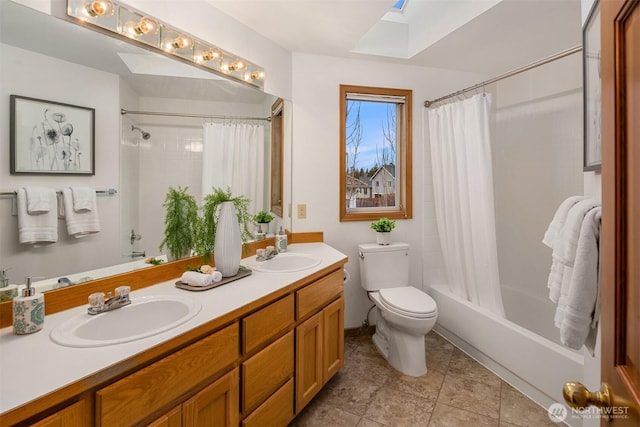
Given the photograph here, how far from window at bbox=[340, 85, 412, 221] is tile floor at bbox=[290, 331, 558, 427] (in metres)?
1.20

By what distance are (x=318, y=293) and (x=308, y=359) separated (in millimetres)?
359

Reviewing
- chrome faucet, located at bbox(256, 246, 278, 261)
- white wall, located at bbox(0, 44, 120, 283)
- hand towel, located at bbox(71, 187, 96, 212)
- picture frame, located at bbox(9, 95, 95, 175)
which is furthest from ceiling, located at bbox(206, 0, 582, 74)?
chrome faucet, located at bbox(256, 246, 278, 261)

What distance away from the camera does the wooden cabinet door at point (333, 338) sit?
5.96 feet

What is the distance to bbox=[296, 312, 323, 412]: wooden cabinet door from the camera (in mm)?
1578

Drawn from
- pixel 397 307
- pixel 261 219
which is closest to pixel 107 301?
pixel 261 219

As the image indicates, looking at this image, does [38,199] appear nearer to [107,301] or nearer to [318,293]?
[107,301]

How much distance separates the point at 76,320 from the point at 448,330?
2517 mm

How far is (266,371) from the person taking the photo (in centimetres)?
136

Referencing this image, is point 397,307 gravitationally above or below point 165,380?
below

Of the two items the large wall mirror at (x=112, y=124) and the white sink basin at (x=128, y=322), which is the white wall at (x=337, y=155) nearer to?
the large wall mirror at (x=112, y=124)

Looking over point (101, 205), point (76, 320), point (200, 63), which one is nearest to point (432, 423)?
point (76, 320)

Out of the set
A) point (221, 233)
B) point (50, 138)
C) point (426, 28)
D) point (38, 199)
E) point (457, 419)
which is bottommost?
point (457, 419)

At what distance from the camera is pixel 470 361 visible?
225cm

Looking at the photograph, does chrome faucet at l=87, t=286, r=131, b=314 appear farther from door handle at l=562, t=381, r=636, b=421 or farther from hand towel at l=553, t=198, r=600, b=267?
hand towel at l=553, t=198, r=600, b=267
